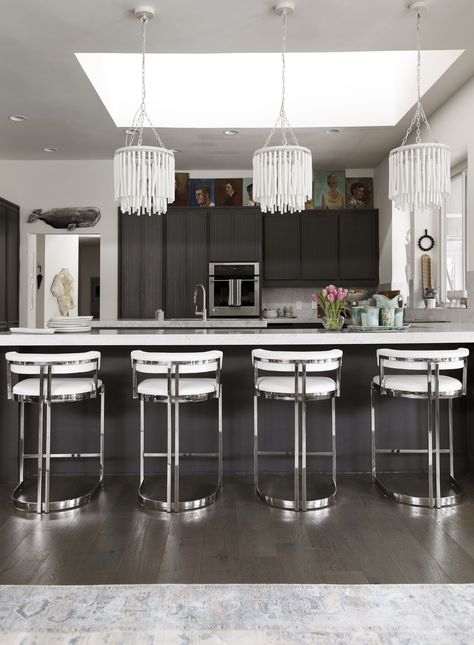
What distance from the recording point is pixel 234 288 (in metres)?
7.30

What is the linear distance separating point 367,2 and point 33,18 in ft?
7.51

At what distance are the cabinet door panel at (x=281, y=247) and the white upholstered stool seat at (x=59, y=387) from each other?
456cm

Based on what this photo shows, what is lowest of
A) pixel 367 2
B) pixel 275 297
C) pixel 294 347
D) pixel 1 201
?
pixel 294 347

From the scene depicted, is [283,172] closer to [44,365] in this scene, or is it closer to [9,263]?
[44,365]

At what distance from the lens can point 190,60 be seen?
5.59m

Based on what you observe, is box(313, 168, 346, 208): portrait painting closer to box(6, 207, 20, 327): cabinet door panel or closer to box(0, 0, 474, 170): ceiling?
box(0, 0, 474, 170): ceiling

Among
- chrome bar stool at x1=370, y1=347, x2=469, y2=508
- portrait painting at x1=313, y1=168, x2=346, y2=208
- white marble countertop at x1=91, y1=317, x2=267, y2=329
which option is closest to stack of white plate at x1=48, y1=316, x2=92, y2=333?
white marble countertop at x1=91, y1=317, x2=267, y2=329

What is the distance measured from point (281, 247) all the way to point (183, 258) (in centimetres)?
135

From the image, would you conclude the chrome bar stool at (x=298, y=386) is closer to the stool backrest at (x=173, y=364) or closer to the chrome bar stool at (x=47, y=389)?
the stool backrest at (x=173, y=364)

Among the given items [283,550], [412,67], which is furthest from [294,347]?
[412,67]

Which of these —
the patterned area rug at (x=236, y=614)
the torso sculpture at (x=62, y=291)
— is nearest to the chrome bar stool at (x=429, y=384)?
the patterned area rug at (x=236, y=614)

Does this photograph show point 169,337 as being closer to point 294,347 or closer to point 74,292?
point 294,347

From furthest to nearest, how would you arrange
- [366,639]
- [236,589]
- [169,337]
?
[169,337] → [236,589] → [366,639]

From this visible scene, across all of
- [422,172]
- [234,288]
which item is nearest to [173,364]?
[422,172]
